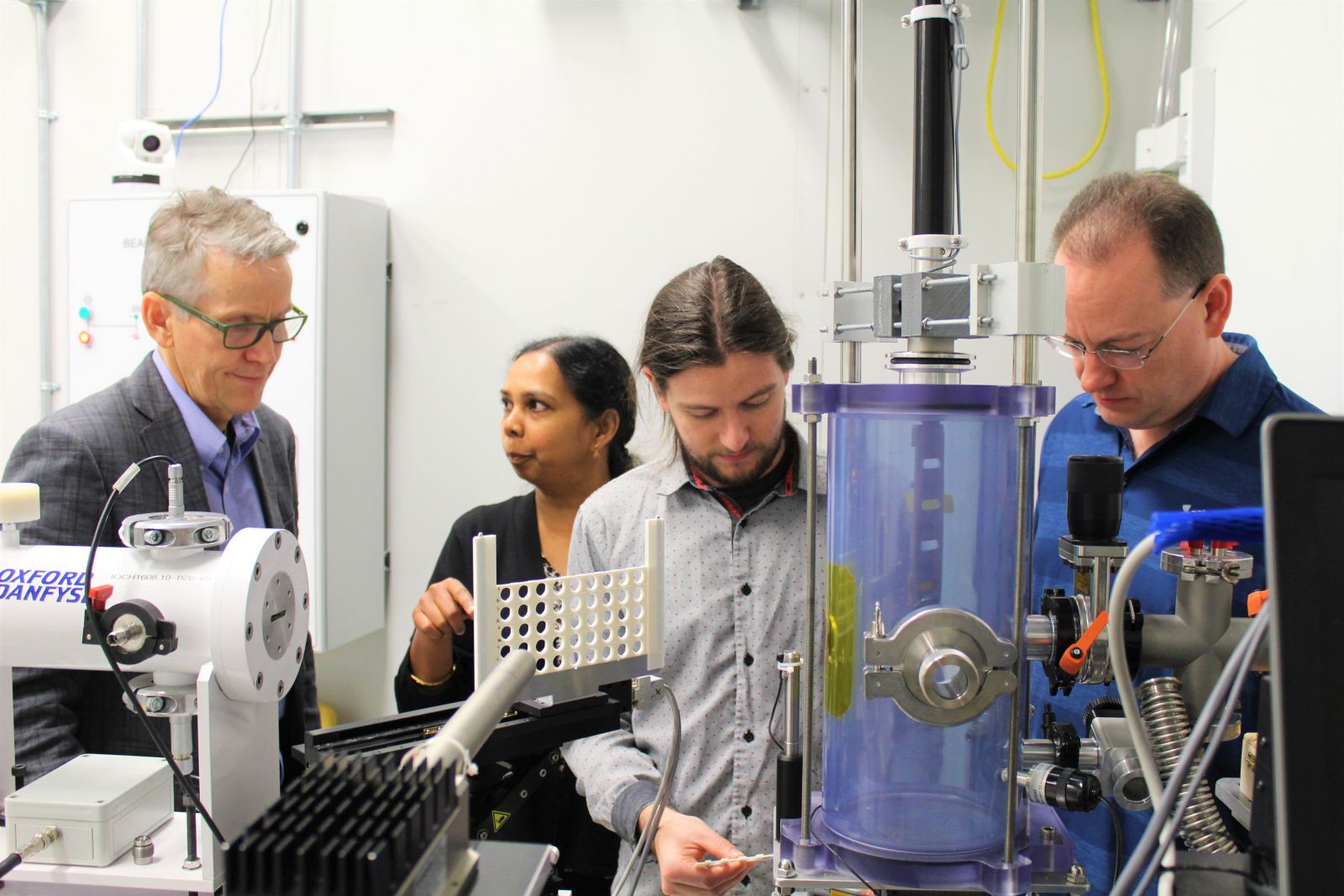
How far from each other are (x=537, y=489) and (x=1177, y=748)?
1.55 m

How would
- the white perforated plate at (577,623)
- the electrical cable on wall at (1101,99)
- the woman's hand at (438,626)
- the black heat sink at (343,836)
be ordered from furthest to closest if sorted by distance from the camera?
the electrical cable on wall at (1101,99), the woman's hand at (438,626), the white perforated plate at (577,623), the black heat sink at (343,836)

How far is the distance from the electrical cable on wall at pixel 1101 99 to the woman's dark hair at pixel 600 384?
46.8 inches

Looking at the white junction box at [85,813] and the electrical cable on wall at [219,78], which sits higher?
the electrical cable on wall at [219,78]

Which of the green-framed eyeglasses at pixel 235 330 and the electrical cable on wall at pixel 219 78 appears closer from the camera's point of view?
the green-framed eyeglasses at pixel 235 330

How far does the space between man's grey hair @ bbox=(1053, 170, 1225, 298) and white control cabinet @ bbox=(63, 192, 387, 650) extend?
1.87m

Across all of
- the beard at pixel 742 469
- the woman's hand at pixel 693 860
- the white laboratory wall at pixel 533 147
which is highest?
the white laboratory wall at pixel 533 147

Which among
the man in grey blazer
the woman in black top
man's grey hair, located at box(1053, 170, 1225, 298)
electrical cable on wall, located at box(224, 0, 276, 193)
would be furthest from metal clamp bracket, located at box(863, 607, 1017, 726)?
electrical cable on wall, located at box(224, 0, 276, 193)

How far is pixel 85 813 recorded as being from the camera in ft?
2.52

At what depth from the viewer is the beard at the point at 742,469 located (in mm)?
1309

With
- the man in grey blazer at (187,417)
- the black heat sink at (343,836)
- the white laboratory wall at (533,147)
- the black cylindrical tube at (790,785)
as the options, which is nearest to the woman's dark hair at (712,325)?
the black cylindrical tube at (790,785)

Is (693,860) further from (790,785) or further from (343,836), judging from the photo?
(343,836)

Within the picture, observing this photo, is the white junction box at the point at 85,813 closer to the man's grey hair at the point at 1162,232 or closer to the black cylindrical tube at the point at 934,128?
the black cylindrical tube at the point at 934,128

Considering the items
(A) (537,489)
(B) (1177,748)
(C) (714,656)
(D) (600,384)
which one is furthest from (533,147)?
(B) (1177,748)

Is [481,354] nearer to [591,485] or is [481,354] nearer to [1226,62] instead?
[591,485]
